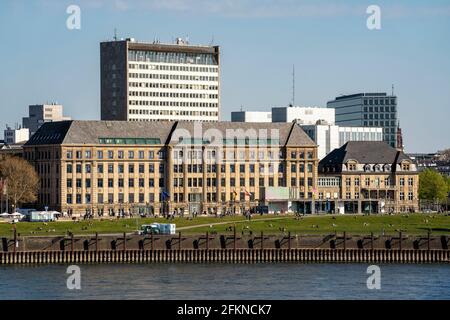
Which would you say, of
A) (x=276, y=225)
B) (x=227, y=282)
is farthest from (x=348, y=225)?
(x=227, y=282)

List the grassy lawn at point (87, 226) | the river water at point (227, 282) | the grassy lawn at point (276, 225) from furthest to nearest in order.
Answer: the grassy lawn at point (276, 225), the grassy lawn at point (87, 226), the river water at point (227, 282)

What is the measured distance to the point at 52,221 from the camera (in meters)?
187

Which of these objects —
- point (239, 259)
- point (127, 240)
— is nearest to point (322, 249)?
point (239, 259)

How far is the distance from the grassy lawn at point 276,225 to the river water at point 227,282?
24.2 meters

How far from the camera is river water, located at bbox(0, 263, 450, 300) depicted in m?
109

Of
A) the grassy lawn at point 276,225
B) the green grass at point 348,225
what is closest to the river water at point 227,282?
the green grass at point 348,225

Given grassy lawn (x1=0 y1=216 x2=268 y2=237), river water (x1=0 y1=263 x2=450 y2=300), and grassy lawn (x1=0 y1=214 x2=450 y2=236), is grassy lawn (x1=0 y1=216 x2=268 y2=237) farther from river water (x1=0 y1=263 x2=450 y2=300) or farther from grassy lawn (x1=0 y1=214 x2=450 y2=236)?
river water (x1=0 y1=263 x2=450 y2=300)

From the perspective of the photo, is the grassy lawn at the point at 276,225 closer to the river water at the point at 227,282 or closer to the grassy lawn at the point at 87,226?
the grassy lawn at the point at 87,226

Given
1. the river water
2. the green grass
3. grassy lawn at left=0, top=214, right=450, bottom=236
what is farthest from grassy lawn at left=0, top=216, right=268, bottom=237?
the river water

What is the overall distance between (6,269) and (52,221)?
5074 centimetres

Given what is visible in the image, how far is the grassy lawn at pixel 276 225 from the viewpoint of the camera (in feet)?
550

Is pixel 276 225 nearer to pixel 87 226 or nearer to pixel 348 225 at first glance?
pixel 348 225

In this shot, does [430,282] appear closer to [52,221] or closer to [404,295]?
[404,295]

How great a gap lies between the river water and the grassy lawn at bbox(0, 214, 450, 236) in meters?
24.2
